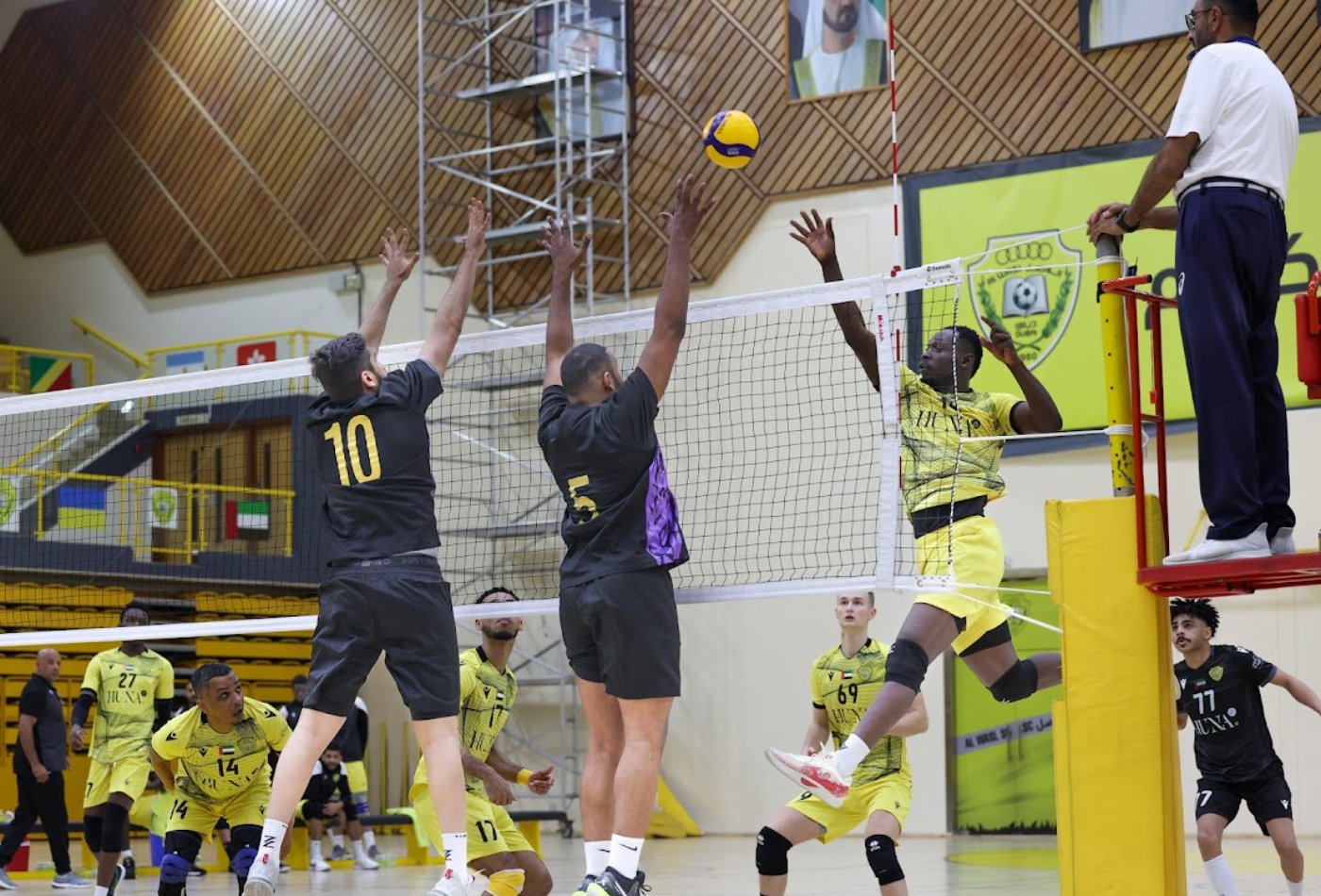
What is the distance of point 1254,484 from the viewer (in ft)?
18.4

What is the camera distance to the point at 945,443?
25.1ft

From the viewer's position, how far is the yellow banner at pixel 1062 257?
17.2 metres

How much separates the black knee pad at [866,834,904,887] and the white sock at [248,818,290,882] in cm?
289

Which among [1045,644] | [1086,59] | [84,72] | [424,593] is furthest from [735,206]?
[424,593]

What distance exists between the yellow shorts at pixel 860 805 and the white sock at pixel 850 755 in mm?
1575

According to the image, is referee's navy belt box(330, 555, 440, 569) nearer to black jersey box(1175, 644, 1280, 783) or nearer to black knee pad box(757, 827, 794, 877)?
black knee pad box(757, 827, 794, 877)

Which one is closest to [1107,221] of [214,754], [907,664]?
[907,664]

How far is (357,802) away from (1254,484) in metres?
13.8

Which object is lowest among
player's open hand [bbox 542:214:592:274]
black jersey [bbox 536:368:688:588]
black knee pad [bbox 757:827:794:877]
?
black knee pad [bbox 757:827:794:877]

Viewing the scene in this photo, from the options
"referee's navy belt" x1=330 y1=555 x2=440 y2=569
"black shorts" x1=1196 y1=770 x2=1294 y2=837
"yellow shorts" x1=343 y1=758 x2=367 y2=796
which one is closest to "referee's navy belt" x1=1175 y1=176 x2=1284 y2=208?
"referee's navy belt" x1=330 y1=555 x2=440 y2=569

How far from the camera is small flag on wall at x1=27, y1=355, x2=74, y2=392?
24734 mm

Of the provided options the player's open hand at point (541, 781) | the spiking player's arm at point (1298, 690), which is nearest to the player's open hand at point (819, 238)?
the player's open hand at point (541, 781)

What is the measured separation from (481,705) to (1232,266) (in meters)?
4.86

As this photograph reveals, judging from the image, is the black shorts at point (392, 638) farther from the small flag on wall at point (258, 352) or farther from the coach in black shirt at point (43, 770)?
the small flag on wall at point (258, 352)
